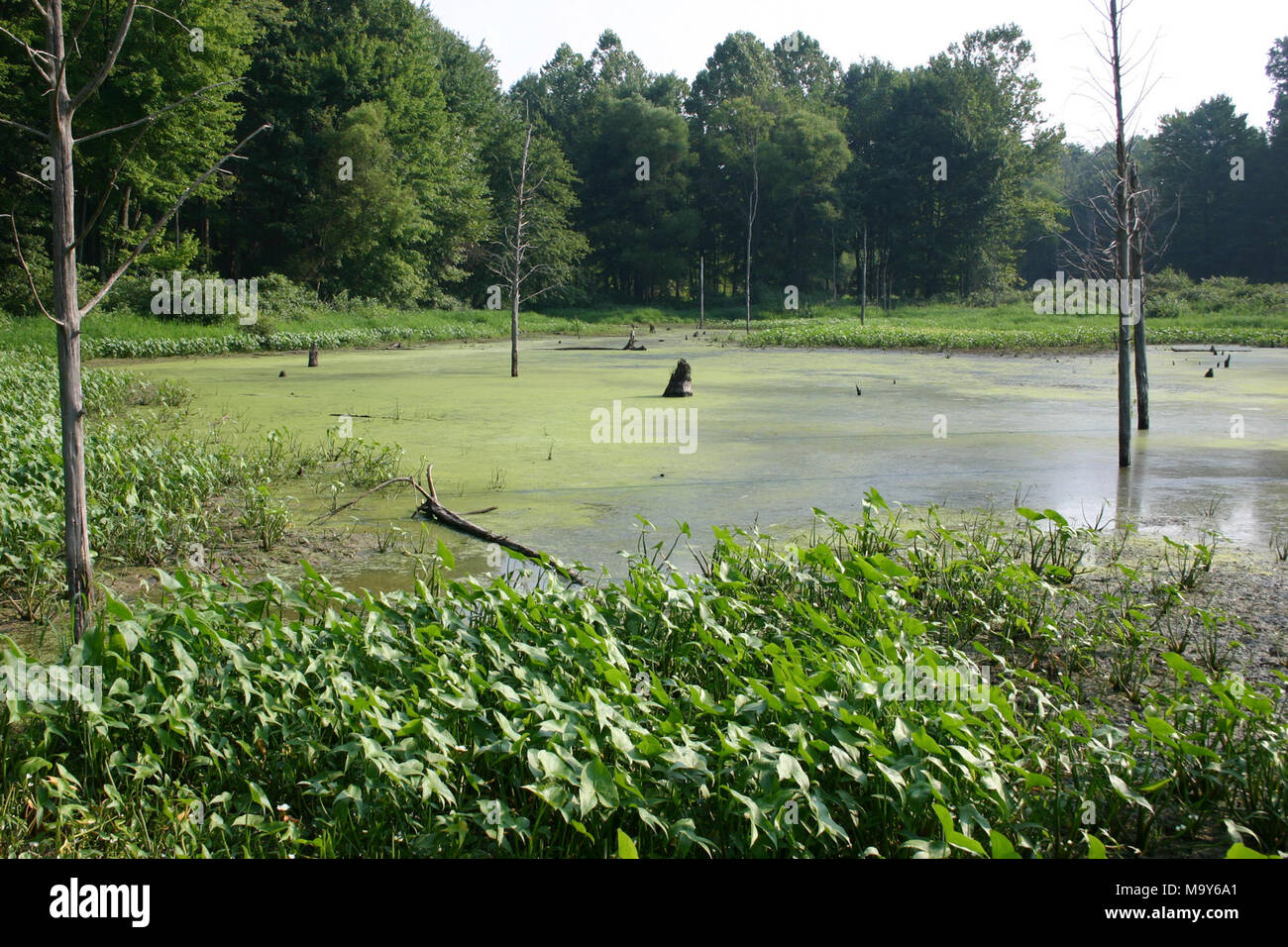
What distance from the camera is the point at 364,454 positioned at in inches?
324

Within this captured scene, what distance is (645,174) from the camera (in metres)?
48.8

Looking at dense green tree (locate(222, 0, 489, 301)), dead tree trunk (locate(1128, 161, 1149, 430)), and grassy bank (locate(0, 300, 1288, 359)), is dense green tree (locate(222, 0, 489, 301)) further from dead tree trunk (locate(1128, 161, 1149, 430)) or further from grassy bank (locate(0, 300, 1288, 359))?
dead tree trunk (locate(1128, 161, 1149, 430))

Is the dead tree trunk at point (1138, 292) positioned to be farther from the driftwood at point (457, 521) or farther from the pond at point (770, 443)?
the driftwood at point (457, 521)

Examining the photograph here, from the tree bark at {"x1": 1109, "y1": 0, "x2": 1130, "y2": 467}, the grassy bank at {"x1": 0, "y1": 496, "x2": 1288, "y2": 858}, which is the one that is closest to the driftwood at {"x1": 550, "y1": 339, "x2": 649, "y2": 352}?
the tree bark at {"x1": 1109, "y1": 0, "x2": 1130, "y2": 467}

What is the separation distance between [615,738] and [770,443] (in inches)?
298

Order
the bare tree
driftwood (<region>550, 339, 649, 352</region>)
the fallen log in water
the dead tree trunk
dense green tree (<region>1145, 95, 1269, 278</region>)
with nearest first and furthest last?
the fallen log in water
the dead tree trunk
driftwood (<region>550, 339, 649, 352</region>)
the bare tree
dense green tree (<region>1145, 95, 1269, 278</region>)

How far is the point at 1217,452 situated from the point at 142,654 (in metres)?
9.06

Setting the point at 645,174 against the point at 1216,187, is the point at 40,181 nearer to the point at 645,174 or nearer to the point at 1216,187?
the point at 645,174

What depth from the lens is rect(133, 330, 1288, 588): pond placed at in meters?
6.69

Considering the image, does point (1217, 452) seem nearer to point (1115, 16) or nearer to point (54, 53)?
point (1115, 16)

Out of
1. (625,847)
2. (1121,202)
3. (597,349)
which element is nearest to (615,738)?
(625,847)

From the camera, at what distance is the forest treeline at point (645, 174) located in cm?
3506

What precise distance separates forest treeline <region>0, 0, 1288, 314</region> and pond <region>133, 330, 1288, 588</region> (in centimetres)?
1757
